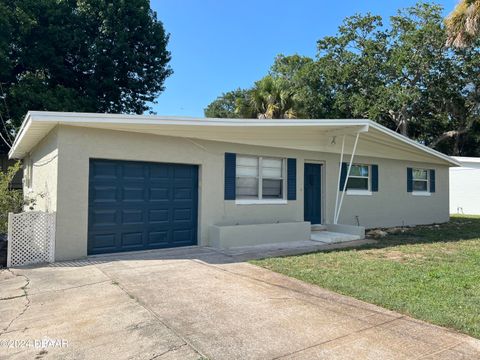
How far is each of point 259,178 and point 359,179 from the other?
15.3 ft

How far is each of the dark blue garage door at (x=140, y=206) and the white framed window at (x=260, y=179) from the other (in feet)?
4.94

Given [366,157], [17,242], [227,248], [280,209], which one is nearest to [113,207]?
[17,242]

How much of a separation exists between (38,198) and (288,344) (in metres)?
8.63

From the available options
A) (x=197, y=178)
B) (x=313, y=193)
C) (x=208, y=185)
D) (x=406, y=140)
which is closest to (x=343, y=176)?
(x=313, y=193)

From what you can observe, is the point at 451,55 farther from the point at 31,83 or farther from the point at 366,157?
the point at 31,83

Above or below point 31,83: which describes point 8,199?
below

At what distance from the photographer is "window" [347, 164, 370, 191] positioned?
1325cm

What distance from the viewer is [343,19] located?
84.3ft

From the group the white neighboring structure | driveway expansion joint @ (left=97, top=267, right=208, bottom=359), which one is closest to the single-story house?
driveway expansion joint @ (left=97, top=267, right=208, bottom=359)

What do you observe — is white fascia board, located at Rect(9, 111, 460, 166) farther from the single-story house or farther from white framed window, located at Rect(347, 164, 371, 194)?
white framed window, located at Rect(347, 164, 371, 194)

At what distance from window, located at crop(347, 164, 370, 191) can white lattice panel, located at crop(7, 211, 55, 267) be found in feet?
31.4

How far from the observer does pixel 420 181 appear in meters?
15.8

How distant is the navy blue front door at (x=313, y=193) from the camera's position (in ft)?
39.8

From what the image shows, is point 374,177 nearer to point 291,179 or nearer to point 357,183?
point 357,183
